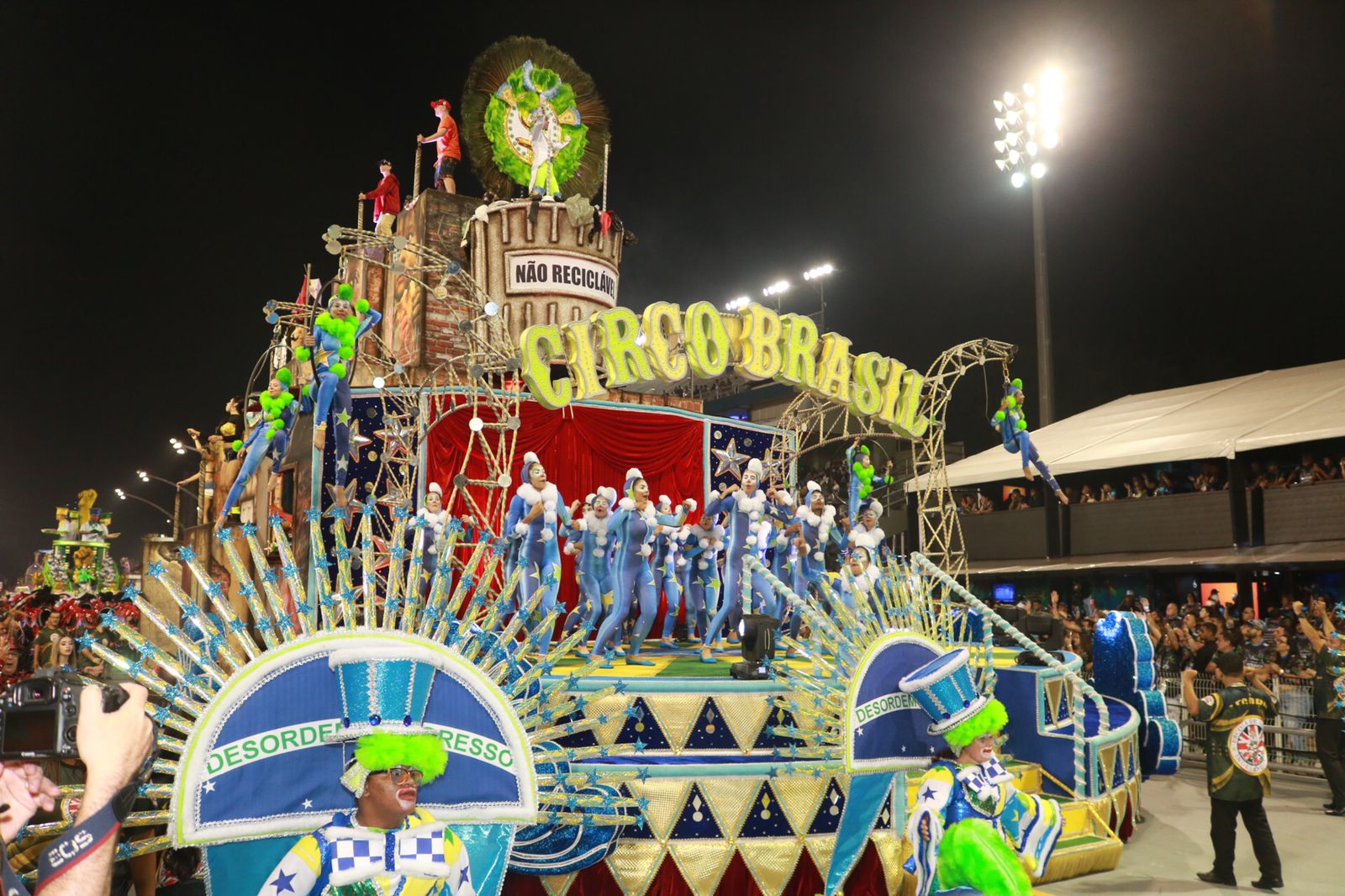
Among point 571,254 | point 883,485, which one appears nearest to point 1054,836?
point 571,254

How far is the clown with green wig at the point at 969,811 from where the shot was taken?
3893 millimetres

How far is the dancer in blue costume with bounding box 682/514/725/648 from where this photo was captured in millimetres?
10328

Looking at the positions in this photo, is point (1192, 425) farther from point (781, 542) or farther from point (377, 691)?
point (377, 691)

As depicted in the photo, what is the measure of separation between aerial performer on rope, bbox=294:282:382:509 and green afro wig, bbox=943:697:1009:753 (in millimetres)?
6012

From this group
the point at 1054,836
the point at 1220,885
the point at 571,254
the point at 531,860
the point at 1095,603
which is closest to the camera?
the point at 1054,836

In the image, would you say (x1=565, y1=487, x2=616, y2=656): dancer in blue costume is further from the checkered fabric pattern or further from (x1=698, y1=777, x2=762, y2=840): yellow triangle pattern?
the checkered fabric pattern

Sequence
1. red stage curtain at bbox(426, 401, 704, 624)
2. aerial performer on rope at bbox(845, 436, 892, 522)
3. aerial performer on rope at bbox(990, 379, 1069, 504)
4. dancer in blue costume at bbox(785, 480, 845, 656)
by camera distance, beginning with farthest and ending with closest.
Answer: aerial performer on rope at bbox(990, 379, 1069, 504) < aerial performer on rope at bbox(845, 436, 892, 522) < red stage curtain at bbox(426, 401, 704, 624) < dancer in blue costume at bbox(785, 480, 845, 656)

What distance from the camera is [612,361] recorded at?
35.1 feet

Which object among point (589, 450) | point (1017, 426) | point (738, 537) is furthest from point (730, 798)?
point (1017, 426)

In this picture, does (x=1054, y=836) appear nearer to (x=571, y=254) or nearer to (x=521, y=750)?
(x=521, y=750)

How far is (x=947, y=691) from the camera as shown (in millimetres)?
4387

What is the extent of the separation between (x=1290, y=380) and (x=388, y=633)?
839 inches

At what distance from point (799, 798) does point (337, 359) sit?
5.39 meters

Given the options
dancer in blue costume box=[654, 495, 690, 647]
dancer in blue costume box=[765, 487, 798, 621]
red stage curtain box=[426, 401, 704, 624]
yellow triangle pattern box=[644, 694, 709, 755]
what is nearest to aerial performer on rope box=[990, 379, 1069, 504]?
dancer in blue costume box=[765, 487, 798, 621]
